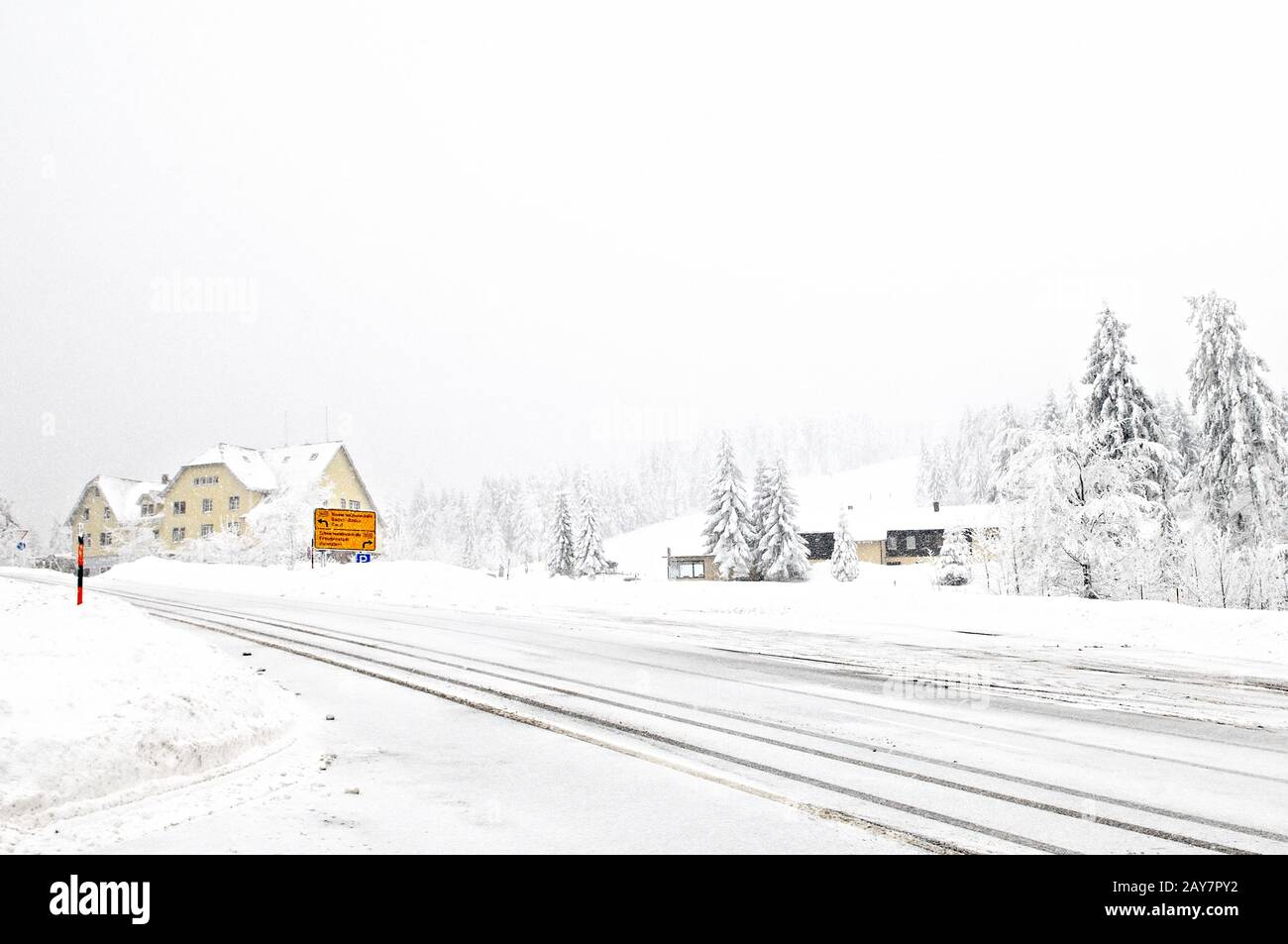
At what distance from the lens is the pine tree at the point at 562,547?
81.1m

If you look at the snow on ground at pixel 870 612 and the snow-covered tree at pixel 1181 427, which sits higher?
the snow-covered tree at pixel 1181 427

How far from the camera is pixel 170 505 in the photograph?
246 ft

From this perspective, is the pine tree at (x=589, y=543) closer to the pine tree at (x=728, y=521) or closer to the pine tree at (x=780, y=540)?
the pine tree at (x=728, y=521)

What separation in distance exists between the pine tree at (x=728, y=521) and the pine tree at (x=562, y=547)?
18.3 meters

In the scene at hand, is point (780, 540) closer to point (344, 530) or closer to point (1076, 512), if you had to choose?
point (344, 530)

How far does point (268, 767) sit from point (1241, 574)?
3277 cm

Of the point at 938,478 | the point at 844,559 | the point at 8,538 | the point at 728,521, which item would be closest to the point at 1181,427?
the point at 844,559

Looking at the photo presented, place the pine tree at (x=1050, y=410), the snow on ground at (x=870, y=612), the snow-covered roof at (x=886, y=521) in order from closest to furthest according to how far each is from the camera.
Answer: the snow on ground at (x=870, y=612), the pine tree at (x=1050, y=410), the snow-covered roof at (x=886, y=521)

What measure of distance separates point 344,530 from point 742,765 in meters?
34.9

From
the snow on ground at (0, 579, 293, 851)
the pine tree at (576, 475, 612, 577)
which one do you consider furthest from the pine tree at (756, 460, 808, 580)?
the snow on ground at (0, 579, 293, 851)

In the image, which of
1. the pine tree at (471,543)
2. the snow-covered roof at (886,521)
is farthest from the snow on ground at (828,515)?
the pine tree at (471,543)

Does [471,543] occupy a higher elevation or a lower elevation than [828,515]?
lower

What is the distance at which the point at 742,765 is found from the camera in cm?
614
